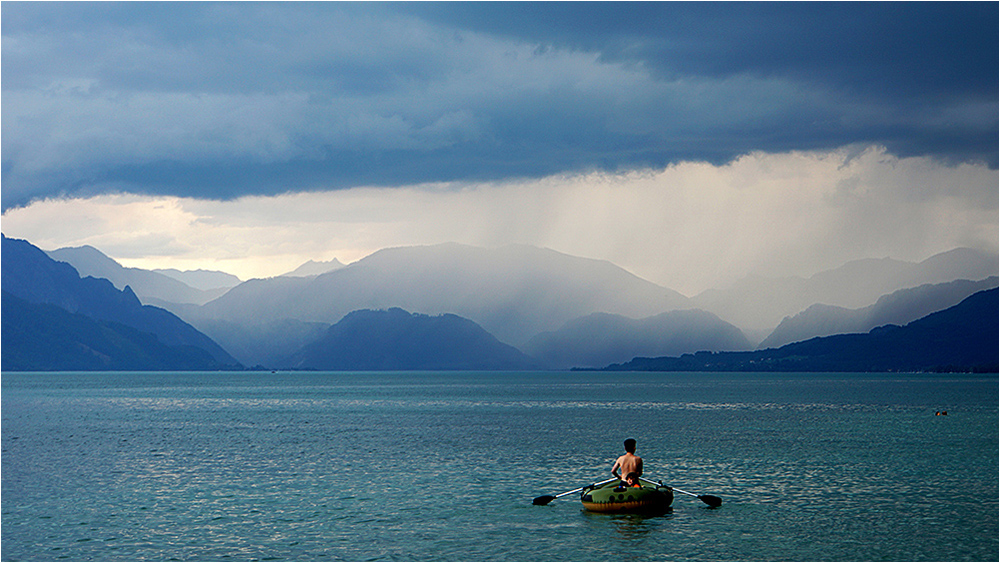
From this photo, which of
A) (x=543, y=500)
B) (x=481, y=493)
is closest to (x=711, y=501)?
(x=543, y=500)

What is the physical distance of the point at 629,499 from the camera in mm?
49375

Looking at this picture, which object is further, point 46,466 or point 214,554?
point 46,466

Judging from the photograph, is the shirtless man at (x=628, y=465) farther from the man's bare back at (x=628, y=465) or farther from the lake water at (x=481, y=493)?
the lake water at (x=481, y=493)

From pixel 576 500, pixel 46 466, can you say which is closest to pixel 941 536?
pixel 576 500

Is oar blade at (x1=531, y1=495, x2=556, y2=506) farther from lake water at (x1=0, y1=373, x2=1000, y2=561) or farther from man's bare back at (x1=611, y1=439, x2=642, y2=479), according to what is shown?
man's bare back at (x1=611, y1=439, x2=642, y2=479)

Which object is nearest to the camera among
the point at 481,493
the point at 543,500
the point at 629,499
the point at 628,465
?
the point at 629,499

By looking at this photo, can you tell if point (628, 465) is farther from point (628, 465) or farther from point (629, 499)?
point (629, 499)

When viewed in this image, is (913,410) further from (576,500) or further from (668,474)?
(576,500)

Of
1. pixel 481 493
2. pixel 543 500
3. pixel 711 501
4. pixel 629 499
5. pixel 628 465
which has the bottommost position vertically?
pixel 481 493

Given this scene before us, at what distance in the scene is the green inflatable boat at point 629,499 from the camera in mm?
49375

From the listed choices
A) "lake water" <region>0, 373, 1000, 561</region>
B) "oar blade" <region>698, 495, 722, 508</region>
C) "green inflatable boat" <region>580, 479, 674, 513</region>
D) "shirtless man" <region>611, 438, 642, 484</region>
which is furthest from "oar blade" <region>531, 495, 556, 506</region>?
"oar blade" <region>698, 495, 722, 508</region>

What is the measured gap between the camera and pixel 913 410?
565 ft

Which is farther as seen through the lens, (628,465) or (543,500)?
(543,500)

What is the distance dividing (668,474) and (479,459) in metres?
17.7
